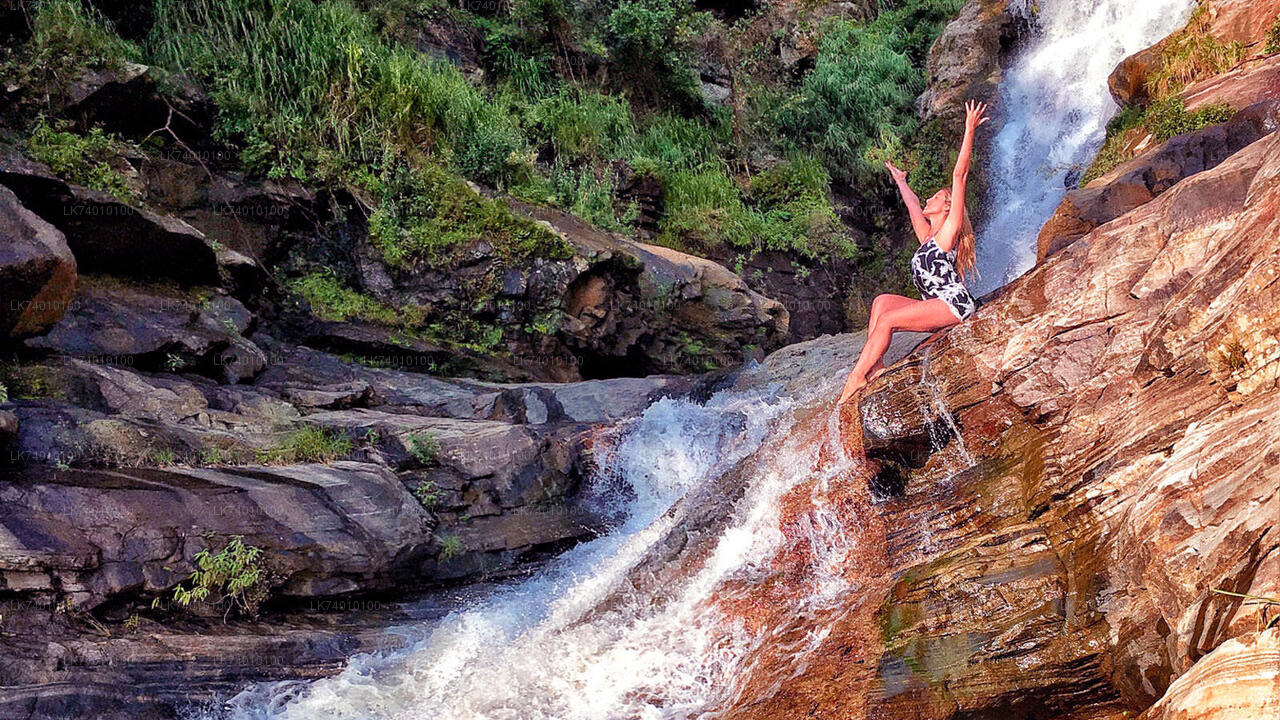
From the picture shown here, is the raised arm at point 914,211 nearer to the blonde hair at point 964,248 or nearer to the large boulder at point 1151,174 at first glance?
the blonde hair at point 964,248

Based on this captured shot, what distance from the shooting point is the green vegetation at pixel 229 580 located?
599 cm

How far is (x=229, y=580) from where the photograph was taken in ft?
20.1

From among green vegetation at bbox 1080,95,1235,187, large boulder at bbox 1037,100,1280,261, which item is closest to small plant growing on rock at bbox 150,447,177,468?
large boulder at bbox 1037,100,1280,261

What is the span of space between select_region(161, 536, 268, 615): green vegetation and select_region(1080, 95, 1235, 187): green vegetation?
877cm

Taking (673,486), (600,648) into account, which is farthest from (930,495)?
(673,486)

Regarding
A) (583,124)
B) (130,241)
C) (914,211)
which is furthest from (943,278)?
(583,124)

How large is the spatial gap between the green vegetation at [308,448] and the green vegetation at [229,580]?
130 cm

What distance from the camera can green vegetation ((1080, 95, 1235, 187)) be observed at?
842cm

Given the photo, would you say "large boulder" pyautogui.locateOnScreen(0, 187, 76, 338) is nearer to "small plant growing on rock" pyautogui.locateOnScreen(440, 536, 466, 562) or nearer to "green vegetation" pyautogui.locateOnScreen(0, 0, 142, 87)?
"small plant growing on rock" pyautogui.locateOnScreen(440, 536, 466, 562)

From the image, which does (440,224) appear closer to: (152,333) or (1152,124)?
(152,333)

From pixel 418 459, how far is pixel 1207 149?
25.7 feet

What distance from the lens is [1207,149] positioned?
788 cm

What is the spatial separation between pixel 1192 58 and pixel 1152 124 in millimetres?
1346

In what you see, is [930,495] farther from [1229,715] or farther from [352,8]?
[352,8]
